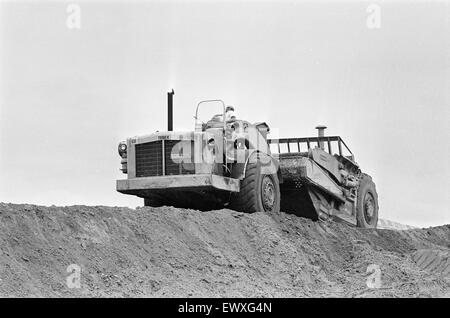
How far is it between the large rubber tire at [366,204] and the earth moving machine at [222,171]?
6.70ft

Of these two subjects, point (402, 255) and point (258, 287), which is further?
point (402, 255)

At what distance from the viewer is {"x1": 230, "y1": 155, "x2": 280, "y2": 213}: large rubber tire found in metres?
17.5

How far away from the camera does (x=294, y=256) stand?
16.4 metres

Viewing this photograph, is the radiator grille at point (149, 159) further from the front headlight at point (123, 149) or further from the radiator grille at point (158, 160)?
the front headlight at point (123, 149)

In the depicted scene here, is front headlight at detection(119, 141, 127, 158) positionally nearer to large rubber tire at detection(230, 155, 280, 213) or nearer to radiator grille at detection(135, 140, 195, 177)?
radiator grille at detection(135, 140, 195, 177)

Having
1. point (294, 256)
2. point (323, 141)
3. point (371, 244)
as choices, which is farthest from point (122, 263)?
point (323, 141)

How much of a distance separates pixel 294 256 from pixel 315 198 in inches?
170

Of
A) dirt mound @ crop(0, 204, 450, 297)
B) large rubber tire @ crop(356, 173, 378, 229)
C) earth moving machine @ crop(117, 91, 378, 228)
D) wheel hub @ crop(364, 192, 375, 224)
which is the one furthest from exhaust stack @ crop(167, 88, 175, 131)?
wheel hub @ crop(364, 192, 375, 224)

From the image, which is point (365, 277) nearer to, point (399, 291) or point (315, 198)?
point (399, 291)

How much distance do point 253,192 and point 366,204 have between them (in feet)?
20.4

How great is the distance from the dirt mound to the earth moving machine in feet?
2.10

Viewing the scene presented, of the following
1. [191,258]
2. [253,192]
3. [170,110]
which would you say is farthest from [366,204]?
[191,258]

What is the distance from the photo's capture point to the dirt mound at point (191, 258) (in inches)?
495
